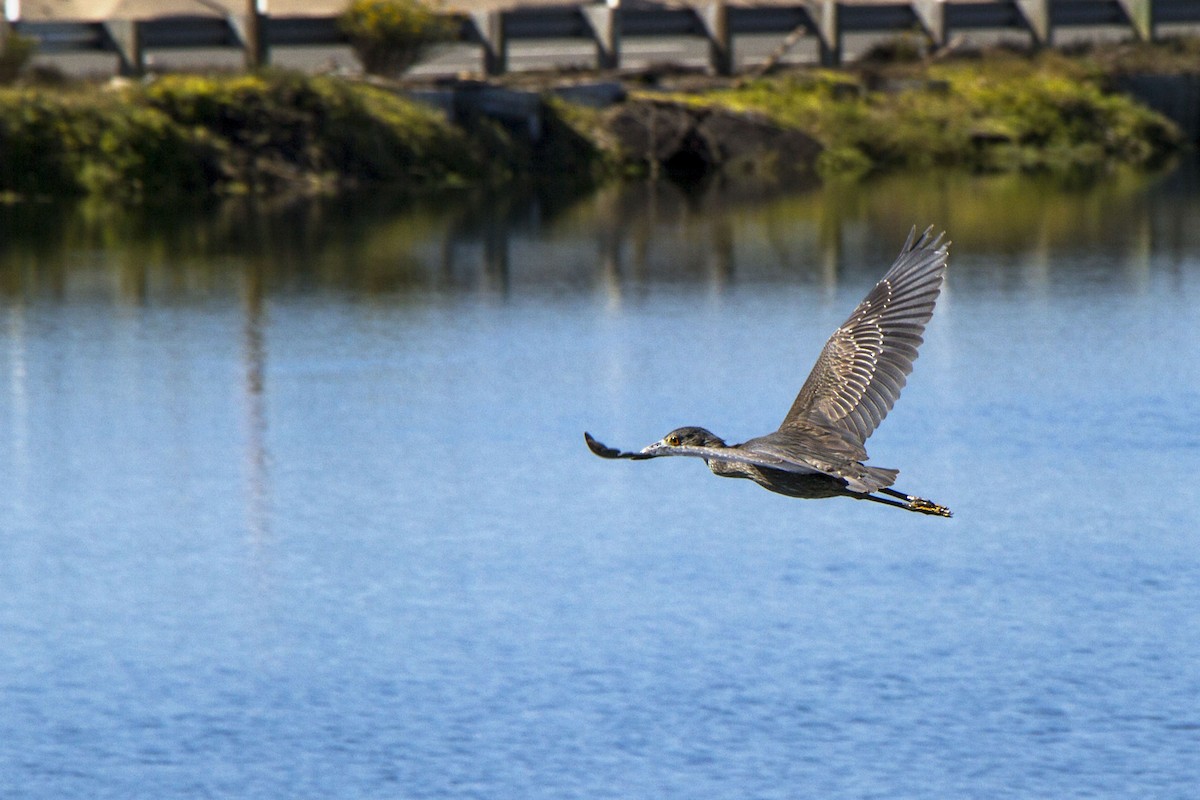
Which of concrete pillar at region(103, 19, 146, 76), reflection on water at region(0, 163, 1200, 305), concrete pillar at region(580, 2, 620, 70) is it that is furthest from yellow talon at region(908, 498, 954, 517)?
concrete pillar at region(580, 2, 620, 70)

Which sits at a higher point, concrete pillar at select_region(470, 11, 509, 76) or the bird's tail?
concrete pillar at select_region(470, 11, 509, 76)

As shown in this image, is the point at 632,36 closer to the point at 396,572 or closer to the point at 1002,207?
the point at 1002,207

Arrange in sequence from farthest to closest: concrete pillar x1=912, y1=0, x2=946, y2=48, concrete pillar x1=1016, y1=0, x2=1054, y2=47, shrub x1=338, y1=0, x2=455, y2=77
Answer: concrete pillar x1=1016, y1=0, x2=1054, y2=47 → concrete pillar x1=912, y1=0, x2=946, y2=48 → shrub x1=338, y1=0, x2=455, y2=77

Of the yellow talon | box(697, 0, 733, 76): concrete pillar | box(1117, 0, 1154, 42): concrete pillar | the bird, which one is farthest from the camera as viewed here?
box(1117, 0, 1154, 42): concrete pillar

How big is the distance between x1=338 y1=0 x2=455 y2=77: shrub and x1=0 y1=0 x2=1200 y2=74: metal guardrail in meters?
0.89

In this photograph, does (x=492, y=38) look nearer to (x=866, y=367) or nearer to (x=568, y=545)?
(x=568, y=545)

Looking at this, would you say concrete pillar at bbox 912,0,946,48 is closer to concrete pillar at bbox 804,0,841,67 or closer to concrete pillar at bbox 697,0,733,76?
concrete pillar at bbox 804,0,841,67

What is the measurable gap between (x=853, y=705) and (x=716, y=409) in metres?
7.46

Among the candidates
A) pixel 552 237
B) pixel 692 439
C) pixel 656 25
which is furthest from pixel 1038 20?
pixel 692 439

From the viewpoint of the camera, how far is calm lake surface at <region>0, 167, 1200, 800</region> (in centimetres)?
1152

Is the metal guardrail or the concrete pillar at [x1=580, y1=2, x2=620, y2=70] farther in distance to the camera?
the concrete pillar at [x1=580, y1=2, x2=620, y2=70]

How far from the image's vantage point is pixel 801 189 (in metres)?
37.5

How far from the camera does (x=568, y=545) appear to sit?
15.2m

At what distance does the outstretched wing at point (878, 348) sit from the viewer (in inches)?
356
